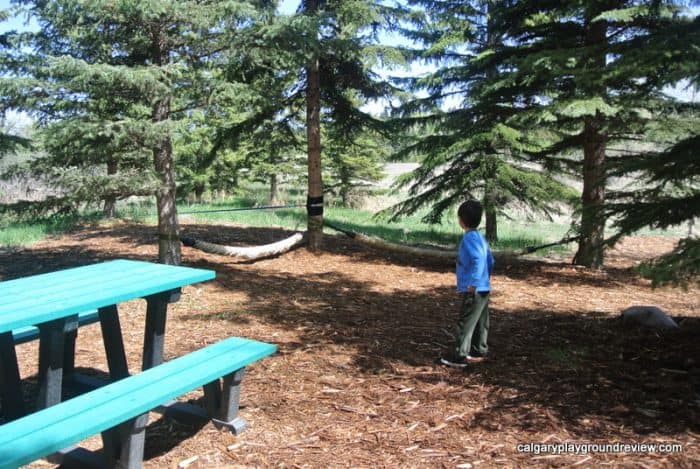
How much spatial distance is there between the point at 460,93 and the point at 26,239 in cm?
997

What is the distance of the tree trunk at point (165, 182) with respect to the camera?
6.86m

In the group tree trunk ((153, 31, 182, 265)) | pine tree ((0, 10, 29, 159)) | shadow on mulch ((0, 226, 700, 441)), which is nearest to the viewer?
shadow on mulch ((0, 226, 700, 441))

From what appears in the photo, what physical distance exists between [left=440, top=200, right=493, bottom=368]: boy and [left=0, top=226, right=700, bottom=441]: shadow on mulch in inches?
7.8

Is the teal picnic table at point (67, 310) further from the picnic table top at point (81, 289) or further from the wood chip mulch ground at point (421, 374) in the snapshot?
the wood chip mulch ground at point (421, 374)

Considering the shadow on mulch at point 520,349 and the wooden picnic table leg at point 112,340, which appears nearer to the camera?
the shadow on mulch at point 520,349

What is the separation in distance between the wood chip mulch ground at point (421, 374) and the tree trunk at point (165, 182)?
0.82 meters

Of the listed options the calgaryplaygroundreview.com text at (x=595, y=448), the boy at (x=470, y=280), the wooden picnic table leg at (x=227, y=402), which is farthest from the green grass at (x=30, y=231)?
the calgaryplaygroundreview.com text at (x=595, y=448)

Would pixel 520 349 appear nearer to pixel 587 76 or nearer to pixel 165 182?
pixel 587 76

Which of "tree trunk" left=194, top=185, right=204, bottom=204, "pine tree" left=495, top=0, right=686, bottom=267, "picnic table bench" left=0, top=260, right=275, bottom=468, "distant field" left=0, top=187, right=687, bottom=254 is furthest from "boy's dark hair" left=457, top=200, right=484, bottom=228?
"tree trunk" left=194, top=185, right=204, bottom=204

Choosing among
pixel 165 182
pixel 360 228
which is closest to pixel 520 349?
pixel 165 182

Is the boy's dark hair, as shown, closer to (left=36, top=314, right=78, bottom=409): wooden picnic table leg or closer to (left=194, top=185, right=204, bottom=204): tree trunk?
(left=36, top=314, right=78, bottom=409): wooden picnic table leg

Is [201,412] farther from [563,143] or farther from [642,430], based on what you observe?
[563,143]

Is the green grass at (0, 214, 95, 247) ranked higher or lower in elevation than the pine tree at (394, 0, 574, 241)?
lower

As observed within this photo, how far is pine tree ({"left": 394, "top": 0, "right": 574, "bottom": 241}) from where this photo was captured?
30.2 ft
